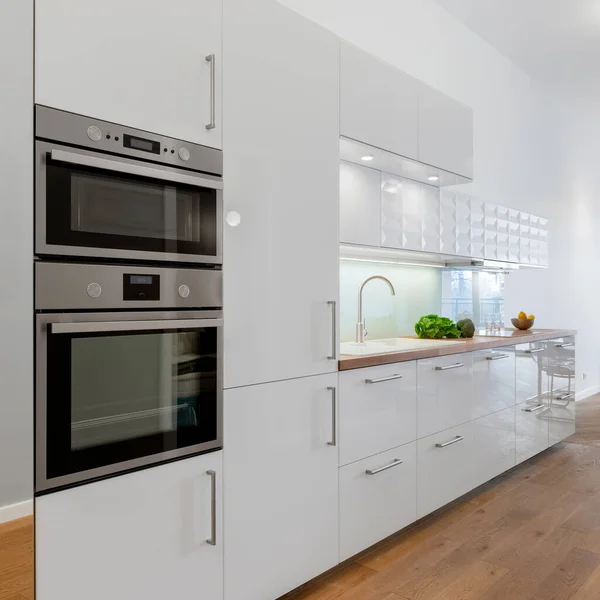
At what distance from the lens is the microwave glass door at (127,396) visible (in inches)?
54.9

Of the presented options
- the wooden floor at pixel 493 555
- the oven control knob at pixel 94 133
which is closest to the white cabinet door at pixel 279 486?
the wooden floor at pixel 493 555

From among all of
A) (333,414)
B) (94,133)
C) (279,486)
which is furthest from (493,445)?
(94,133)

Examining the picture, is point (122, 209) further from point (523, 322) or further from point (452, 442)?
point (523, 322)

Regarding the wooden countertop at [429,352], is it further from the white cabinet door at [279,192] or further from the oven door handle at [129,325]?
the oven door handle at [129,325]

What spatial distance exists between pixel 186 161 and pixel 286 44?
690 millimetres

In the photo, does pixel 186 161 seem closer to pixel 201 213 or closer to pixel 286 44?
pixel 201 213

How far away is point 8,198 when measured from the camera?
126 centimetres

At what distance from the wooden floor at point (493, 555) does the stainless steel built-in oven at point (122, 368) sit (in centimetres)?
98

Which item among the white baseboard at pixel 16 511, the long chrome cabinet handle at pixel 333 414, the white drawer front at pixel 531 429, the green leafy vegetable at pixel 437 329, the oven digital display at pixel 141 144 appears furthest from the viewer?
the white drawer front at pixel 531 429

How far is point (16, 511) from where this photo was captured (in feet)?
4.13

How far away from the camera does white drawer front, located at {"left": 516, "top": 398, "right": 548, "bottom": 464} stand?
145 inches

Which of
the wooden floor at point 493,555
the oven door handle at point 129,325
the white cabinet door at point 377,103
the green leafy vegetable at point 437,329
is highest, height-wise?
the white cabinet door at point 377,103

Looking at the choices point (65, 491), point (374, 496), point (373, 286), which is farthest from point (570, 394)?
point (65, 491)

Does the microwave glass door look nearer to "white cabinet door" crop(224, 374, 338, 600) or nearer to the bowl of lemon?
"white cabinet door" crop(224, 374, 338, 600)
